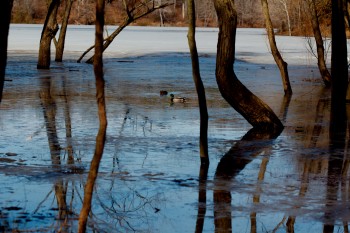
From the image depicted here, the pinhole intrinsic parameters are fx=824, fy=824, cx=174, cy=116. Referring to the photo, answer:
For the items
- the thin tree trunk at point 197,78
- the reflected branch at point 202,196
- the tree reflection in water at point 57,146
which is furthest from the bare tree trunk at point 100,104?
the thin tree trunk at point 197,78

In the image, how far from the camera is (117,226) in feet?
24.6

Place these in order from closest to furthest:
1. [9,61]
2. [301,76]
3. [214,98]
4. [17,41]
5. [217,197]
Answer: [217,197], [214,98], [301,76], [9,61], [17,41]

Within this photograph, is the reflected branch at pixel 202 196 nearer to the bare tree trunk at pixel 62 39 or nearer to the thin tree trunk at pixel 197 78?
the thin tree trunk at pixel 197 78

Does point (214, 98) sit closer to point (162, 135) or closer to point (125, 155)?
point (162, 135)

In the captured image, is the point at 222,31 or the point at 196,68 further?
the point at 222,31

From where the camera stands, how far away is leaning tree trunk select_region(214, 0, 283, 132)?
13.0 metres

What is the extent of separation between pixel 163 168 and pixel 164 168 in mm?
15

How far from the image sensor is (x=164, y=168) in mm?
10555

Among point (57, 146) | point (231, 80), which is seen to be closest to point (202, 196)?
point (57, 146)

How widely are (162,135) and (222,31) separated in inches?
77.1

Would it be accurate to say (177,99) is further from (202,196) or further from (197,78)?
(202,196)

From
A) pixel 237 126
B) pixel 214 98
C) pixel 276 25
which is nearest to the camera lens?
pixel 237 126

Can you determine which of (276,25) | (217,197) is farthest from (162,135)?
(276,25)

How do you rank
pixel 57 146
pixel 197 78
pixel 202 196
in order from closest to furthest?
pixel 202 196 → pixel 197 78 → pixel 57 146
